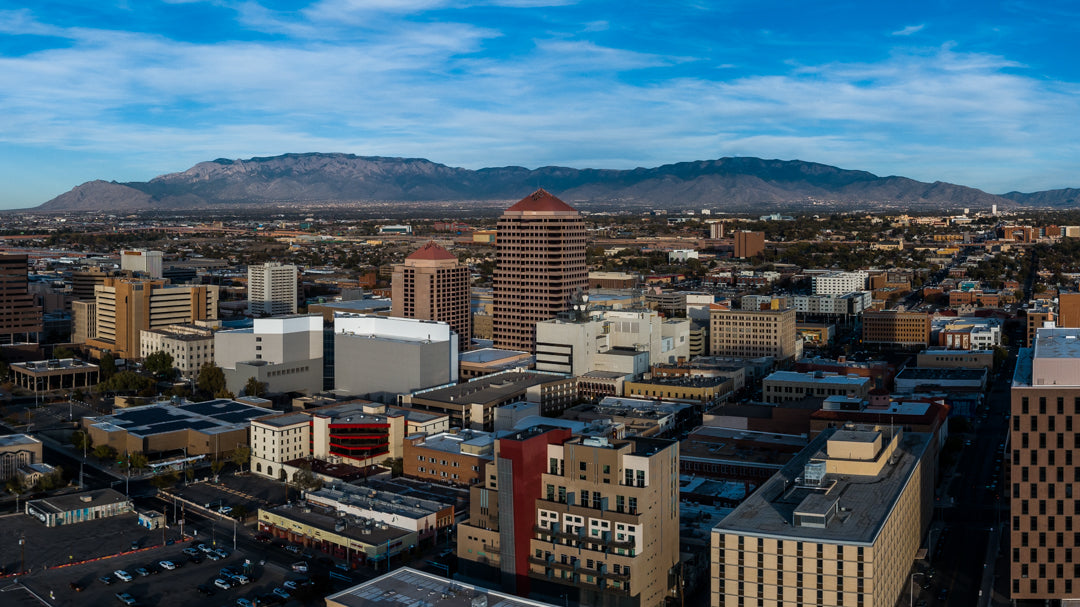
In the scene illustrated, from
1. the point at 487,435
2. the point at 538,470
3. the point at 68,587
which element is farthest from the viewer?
the point at 487,435

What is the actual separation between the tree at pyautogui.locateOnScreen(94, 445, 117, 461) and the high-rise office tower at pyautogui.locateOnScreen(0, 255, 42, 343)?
3773 cm

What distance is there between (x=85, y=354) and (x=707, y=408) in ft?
172

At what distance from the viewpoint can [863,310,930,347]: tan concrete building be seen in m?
87.4

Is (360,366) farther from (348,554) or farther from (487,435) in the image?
(348,554)

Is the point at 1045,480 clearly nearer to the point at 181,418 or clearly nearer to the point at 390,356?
the point at 390,356

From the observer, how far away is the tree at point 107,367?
73938 mm

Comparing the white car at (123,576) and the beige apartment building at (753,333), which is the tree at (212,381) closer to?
the white car at (123,576)

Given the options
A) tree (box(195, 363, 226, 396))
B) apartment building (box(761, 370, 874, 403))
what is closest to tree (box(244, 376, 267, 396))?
tree (box(195, 363, 226, 396))

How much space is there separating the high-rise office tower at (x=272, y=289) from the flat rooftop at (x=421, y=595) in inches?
3099

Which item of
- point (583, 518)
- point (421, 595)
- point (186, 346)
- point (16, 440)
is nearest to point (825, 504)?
point (583, 518)

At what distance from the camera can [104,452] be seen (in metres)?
52.7

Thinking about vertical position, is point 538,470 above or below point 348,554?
above

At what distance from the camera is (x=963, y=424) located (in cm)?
5719

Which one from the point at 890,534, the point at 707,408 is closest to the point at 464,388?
the point at 707,408
